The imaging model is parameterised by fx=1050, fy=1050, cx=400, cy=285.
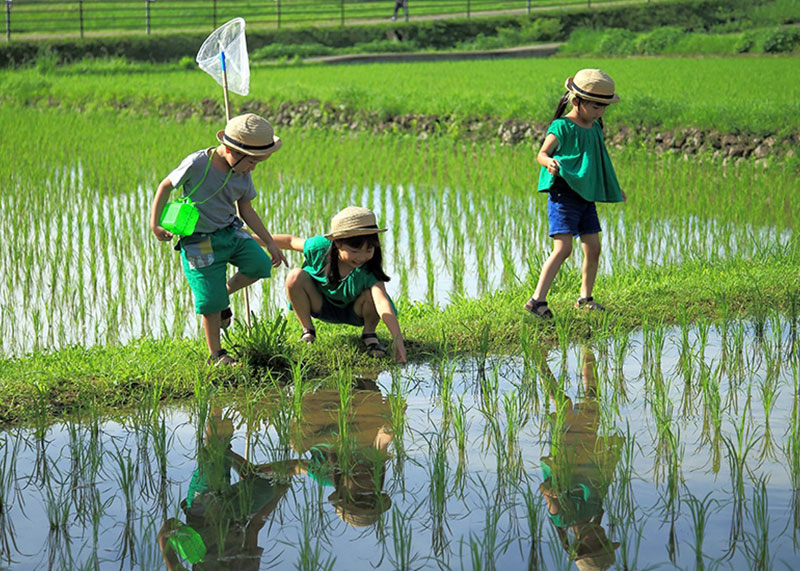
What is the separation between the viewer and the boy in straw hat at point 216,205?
3.77 meters

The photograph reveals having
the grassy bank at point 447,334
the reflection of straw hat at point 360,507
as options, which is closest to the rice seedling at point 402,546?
the reflection of straw hat at point 360,507

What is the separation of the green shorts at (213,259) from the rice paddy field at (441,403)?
24 cm

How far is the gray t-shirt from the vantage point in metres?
3.79

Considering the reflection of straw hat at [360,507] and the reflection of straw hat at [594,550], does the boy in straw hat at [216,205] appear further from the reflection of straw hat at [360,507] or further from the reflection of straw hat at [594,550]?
the reflection of straw hat at [594,550]

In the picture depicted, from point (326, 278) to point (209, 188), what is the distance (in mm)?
573

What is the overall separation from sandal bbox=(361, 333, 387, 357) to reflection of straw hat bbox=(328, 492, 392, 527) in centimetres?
121

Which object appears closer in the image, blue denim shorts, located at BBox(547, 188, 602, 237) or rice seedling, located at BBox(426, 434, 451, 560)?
rice seedling, located at BBox(426, 434, 451, 560)

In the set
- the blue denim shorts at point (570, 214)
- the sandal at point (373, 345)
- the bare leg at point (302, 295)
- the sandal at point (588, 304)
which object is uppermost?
the blue denim shorts at point (570, 214)

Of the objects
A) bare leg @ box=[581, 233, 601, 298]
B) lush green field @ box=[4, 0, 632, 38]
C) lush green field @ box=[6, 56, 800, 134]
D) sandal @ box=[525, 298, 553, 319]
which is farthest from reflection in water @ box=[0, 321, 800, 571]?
lush green field @ box=[4, 0, 632, 38]

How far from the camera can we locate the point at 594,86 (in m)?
4.45

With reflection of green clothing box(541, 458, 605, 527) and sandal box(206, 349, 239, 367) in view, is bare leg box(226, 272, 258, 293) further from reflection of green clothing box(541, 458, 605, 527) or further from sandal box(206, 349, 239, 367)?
reflection of green clothing box(541, 458, 605, 527)

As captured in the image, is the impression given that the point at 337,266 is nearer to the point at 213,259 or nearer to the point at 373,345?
the point at 373,345

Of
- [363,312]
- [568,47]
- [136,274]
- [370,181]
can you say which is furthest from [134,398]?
[568,47]

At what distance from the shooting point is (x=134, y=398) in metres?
3.61
